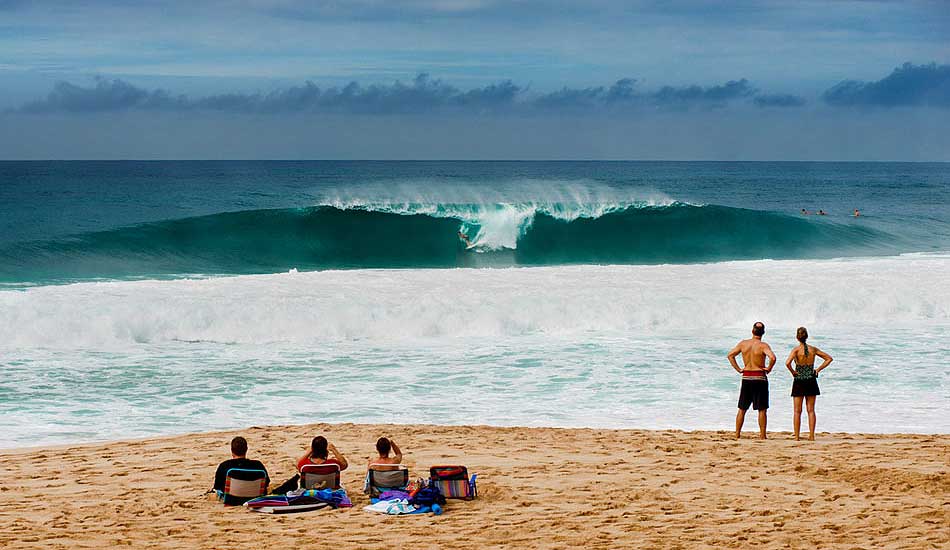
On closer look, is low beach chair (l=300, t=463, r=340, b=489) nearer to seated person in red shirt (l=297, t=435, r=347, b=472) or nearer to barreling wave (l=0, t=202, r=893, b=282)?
seated person in red shirt (l=297, t=435, r=347, b=472)

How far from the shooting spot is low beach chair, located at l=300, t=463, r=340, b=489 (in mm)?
7012

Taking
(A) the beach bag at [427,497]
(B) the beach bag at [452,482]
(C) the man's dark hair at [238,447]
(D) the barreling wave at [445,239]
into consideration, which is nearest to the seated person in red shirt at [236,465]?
(C) the man's dark hair at [238,447]

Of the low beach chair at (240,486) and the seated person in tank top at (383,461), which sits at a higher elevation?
the seated person in tank top at (383,461)

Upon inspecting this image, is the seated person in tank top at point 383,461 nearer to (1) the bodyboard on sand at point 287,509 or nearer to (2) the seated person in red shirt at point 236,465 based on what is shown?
(1) the bodyboard on sand at point 287,509

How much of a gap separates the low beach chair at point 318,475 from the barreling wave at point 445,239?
1776 cm

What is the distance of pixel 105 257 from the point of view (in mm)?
25469

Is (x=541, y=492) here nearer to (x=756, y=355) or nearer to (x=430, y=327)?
(x=756, y=355)

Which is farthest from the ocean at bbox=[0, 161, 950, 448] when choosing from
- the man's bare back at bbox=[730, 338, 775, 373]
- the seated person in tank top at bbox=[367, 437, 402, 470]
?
the seated person in tank top at bbox=[367, 437, 402, 470]

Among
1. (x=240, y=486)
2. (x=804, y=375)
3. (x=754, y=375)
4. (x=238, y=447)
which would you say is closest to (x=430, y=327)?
(x=754, y=375)

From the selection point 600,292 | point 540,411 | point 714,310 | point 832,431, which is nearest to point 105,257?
point 600,292

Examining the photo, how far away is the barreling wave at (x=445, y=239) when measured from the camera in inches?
1031

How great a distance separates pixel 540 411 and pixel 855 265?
1434 centimetres

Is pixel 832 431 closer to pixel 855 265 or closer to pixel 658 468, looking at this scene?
pixel 658 468

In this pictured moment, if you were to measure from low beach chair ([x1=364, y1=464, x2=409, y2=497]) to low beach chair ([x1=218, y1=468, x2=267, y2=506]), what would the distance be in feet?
2.67
